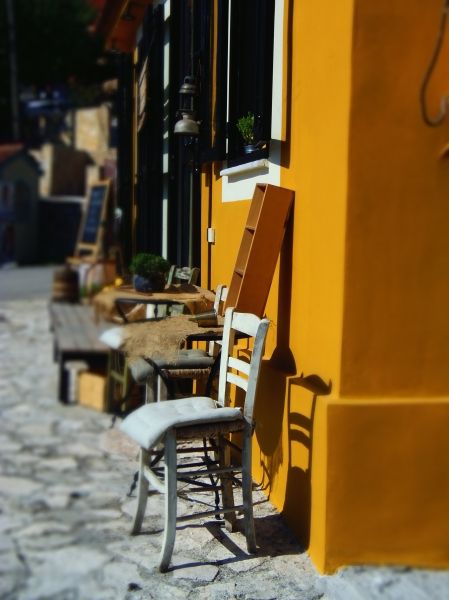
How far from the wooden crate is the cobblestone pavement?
51 centimetres

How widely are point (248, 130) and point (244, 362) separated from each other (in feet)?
4.90

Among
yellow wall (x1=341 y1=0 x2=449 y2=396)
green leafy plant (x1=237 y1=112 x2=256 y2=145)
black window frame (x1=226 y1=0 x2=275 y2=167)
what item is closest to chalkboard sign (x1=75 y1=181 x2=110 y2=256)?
black window frame (x1=226 y1=0 x2=275 y2=167)

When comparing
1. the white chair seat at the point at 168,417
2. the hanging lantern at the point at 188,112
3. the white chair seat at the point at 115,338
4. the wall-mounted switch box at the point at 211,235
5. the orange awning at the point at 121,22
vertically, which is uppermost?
the orange awning at the point at 121,22

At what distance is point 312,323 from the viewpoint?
3.70 m

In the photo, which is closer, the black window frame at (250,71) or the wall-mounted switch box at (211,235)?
the black window frame at (250,71)

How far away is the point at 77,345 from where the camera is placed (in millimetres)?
8008

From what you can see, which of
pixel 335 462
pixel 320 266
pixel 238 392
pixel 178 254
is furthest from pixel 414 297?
pixel 178 254

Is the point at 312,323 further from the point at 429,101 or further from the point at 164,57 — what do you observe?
the point at 164,57

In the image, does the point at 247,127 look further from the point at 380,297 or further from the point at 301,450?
the point at 301,450

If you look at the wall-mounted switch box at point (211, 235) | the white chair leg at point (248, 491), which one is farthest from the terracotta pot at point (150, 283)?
the white chair leg at point (248, 491)

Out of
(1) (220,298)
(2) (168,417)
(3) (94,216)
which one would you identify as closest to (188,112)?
(1) (220,298)

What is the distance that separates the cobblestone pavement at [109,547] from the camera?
336 centimetres

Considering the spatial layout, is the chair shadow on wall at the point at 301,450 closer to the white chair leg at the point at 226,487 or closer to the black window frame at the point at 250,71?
the white chair leg at the point at 226,487

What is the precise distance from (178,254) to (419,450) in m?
3.14
